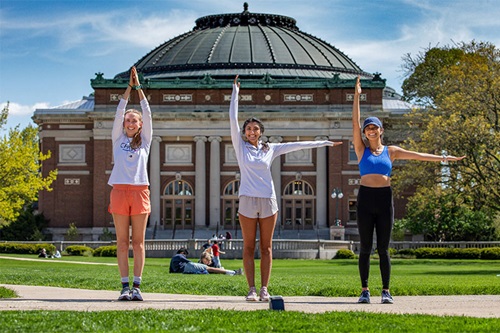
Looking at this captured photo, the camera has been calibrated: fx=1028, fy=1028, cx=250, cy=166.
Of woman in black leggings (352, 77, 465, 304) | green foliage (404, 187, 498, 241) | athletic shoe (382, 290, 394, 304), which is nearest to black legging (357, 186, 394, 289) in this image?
woman in black leggings (352, 77, 465, 304)

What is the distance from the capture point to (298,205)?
84.6 meters

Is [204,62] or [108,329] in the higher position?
[204,62]

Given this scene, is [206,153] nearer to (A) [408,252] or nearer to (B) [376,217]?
(A) [408,252]

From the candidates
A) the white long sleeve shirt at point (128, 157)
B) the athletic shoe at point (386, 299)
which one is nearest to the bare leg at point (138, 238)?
the white long sleeve shirt at point (128, 157)

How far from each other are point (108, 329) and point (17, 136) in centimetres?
4497

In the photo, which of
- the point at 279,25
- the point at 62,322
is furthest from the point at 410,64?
the point at 62,322

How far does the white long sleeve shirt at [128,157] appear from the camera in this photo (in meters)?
15.3

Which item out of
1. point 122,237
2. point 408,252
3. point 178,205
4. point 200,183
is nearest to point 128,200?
point 122,237

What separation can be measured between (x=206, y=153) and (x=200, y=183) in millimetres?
2861

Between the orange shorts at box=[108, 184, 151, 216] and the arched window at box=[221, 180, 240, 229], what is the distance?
68439mm

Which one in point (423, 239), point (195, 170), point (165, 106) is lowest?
point (423, 239)

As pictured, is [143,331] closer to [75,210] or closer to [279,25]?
[75,210]

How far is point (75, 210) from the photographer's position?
85812 mm

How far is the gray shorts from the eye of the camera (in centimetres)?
1566
